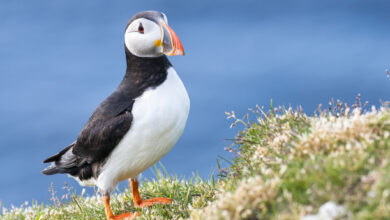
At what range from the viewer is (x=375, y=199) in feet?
14.2

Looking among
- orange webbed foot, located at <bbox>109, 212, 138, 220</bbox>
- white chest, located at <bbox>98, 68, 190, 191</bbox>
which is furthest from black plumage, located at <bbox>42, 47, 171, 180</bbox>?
orange webbed foot, located at <bbox>109, 212, 138, 220</bbox>

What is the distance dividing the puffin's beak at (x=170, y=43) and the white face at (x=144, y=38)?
83mm

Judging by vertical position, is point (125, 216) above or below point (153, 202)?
below

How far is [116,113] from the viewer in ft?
24.7

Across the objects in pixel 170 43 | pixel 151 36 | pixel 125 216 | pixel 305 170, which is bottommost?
pixel 305 170

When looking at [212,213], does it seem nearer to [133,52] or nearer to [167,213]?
[167,213]

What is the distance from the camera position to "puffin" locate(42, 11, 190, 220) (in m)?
7.36

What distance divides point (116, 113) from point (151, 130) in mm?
662

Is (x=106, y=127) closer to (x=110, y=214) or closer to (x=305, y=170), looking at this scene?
(x=110, y=214)

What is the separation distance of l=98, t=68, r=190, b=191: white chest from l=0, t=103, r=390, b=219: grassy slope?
0.84 meters

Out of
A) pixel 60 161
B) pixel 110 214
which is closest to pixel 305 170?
pixel 110 214

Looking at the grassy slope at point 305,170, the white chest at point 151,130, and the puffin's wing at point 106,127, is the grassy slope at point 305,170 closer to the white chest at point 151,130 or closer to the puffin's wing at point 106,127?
the white chest at point 151,130

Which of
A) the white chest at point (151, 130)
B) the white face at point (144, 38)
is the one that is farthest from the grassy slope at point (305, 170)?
the white face at point (144, 38)

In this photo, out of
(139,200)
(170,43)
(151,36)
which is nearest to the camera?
(170,43)
